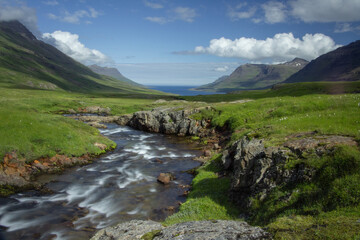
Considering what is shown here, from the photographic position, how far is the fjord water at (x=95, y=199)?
17797mm

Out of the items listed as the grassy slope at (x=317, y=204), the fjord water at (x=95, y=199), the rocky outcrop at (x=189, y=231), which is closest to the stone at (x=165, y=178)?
the fjord water at (x=95, y=199)

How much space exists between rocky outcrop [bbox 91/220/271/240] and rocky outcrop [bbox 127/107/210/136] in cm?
4091

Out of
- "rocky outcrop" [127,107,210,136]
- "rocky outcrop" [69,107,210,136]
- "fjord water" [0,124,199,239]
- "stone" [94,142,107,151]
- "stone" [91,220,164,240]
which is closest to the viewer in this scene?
"stone" [91,220,164,240]

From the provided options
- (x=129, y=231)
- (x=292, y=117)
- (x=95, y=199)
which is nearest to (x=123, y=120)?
(x=95, y=199)

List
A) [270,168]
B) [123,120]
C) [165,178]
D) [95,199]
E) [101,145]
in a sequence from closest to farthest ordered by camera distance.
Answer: [270,168] → [95,199] → [165,178] → [101,145] → [123,120]

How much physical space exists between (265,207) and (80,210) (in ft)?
51.8

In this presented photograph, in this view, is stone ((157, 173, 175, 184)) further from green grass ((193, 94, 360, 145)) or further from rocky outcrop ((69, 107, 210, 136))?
rocky outcrop ((69, 107, 210, 136))

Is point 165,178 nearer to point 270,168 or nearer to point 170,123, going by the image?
point 270,168

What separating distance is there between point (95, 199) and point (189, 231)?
15.5 meters

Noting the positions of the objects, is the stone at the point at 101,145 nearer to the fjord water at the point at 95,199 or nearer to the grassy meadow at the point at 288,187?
the grassy meadow at the point at 288,187

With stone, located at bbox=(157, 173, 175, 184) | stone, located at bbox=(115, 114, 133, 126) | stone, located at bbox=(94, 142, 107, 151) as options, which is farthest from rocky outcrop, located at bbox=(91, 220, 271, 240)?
stone, located at bbox=(115, 114, 133, 126)

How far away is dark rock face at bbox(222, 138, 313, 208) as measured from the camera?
14.1 meters

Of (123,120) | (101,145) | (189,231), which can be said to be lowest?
(101,145)

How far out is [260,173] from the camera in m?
16.0
